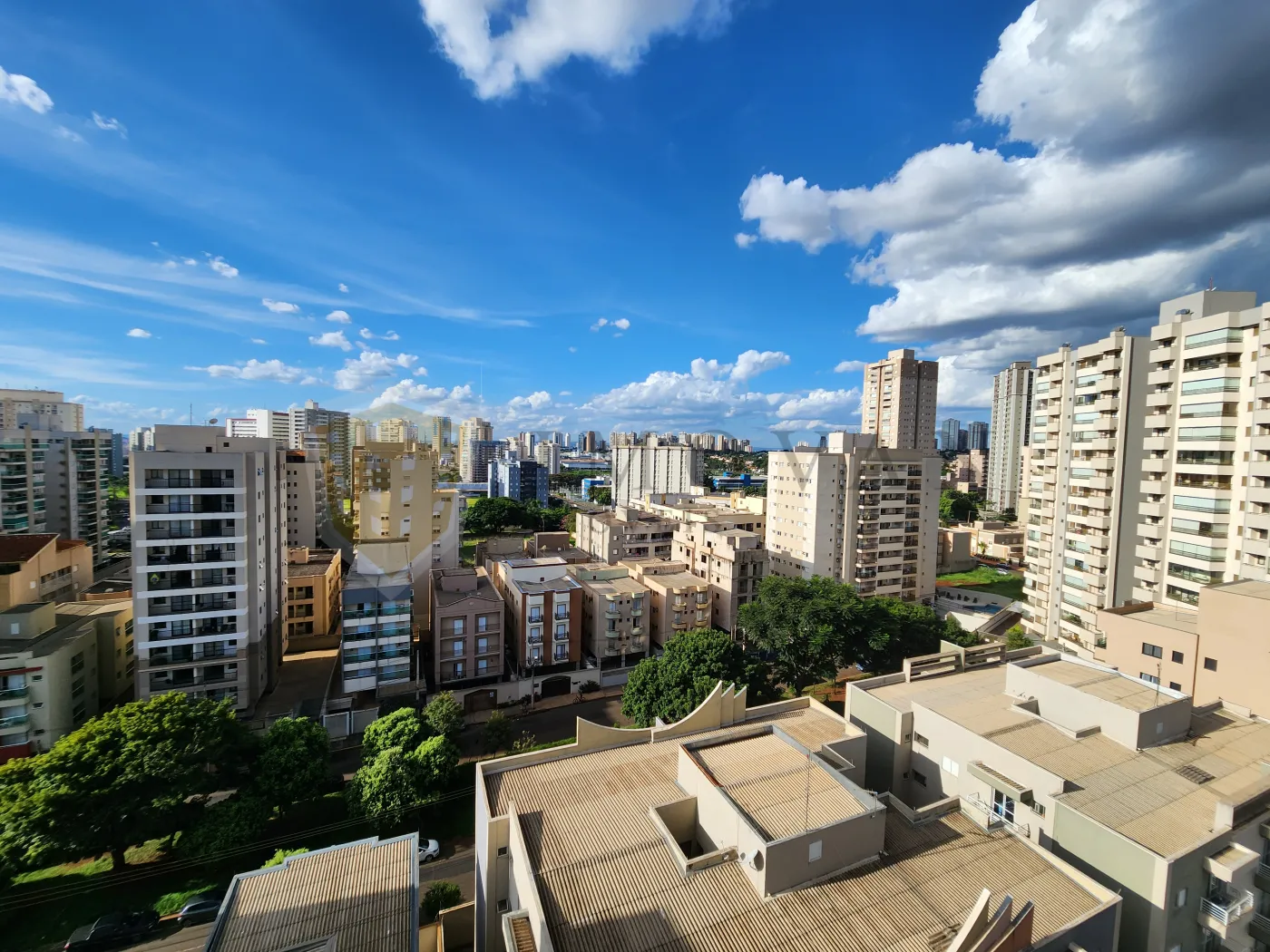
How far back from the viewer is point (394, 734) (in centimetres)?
1504

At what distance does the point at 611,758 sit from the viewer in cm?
1066

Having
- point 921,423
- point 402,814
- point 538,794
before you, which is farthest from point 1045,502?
point 921,423

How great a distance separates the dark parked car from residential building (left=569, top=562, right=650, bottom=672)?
15.1 metres

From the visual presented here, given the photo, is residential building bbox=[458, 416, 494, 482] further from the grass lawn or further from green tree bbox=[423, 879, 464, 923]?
green tree bbox=[423, 879, 464, 923]

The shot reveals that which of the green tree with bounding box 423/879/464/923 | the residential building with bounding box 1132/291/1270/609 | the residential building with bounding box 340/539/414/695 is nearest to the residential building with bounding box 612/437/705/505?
the residential building with bounding box 340/539/414/695

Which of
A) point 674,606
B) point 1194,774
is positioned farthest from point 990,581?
point 1194,774

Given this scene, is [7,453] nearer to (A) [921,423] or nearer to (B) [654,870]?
(B) [654,870]

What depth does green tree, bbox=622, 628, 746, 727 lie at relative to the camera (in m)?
17.0

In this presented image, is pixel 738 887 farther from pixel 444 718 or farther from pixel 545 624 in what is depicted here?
pixel 545 624

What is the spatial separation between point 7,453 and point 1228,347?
58187mm

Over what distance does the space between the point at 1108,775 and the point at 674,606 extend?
17217 millimetres

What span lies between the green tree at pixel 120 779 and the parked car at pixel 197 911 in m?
1.66

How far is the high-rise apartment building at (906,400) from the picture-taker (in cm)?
6162

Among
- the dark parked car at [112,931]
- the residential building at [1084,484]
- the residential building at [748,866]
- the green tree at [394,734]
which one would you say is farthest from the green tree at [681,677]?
the residential building at [1084,484]
